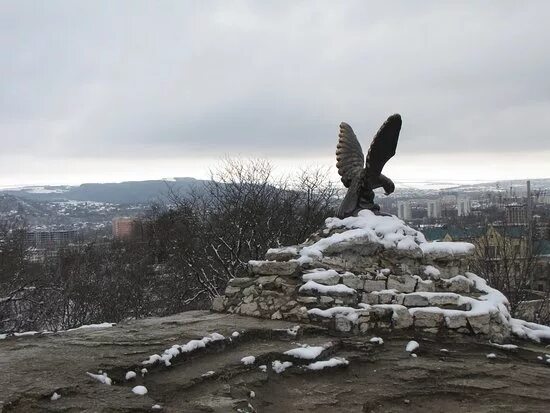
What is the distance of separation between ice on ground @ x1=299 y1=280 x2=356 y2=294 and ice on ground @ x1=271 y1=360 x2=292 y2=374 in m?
1.81

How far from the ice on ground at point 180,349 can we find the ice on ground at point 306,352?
3.11 ft

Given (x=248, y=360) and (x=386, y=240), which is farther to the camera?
(x=386, y=240)

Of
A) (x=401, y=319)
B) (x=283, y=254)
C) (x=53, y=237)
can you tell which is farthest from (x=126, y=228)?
(x=401, y=319)

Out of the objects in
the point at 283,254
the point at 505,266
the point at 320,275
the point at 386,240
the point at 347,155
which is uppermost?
the point at 347,155

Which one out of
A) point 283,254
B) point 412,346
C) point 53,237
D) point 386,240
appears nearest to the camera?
point 412,346

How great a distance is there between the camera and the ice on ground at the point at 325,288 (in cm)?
796

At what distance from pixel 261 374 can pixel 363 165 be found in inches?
207

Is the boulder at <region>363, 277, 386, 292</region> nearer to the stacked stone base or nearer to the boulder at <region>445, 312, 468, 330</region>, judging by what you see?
the stacked stone base

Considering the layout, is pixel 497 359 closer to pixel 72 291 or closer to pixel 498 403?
pixel 498 403

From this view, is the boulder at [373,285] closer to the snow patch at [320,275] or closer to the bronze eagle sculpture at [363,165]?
the snow patch at [320,275]

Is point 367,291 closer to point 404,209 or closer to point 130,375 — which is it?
point 130,375

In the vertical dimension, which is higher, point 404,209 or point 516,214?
point 516,214

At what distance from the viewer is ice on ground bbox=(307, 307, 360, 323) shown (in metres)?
7.53

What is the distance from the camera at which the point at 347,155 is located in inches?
398
